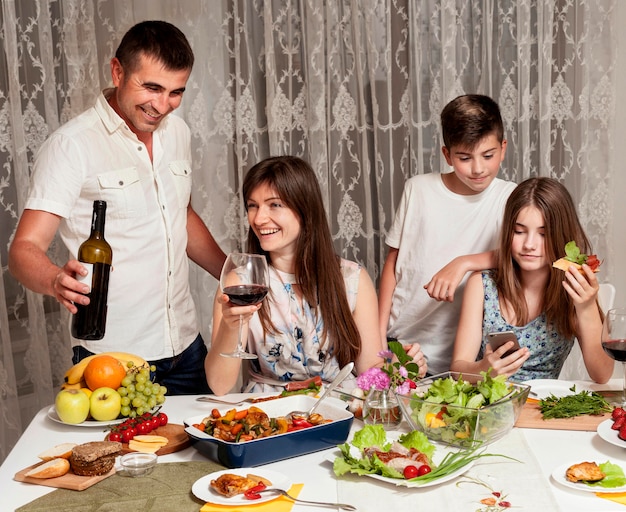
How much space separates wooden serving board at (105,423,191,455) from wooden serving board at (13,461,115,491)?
126 millimetres

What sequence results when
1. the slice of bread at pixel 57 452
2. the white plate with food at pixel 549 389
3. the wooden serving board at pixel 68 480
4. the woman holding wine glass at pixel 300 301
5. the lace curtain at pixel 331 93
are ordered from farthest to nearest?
the lace curtain at pixel 331 93, the woman holding wine glass at pixel 300 301, the white plate with food at pixel 549 389, the slice of bread at pixel 57 452, the wooden serving board at pixel 68 480

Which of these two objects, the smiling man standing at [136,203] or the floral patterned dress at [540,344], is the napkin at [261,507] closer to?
the smiling man standing at [136,203]

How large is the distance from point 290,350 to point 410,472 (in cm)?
91

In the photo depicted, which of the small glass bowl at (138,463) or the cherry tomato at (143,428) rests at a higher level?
the cherry tomato at (143,428)

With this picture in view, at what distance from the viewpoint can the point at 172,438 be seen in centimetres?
179

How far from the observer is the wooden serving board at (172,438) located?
1746mm

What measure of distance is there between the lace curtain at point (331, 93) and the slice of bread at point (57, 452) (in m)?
1.69

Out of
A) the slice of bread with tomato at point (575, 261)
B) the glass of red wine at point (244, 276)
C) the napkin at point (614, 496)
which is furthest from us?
the slice of bread with tomato at point (575, 261)

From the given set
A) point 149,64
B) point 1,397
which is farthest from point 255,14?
point 1,397

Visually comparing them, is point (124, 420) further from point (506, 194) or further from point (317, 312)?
point (506, 194)

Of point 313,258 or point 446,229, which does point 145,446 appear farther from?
point 446,229

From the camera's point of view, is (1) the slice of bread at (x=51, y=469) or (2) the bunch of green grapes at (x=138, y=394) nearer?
(1) the slice of bread at (x=51, y=469)

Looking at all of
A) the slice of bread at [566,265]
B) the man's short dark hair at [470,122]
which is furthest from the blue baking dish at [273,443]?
the man's short dark hair at [470,122]

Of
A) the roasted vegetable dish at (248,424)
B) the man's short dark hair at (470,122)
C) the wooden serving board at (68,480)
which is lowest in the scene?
the wooden serving board at (68,480)
